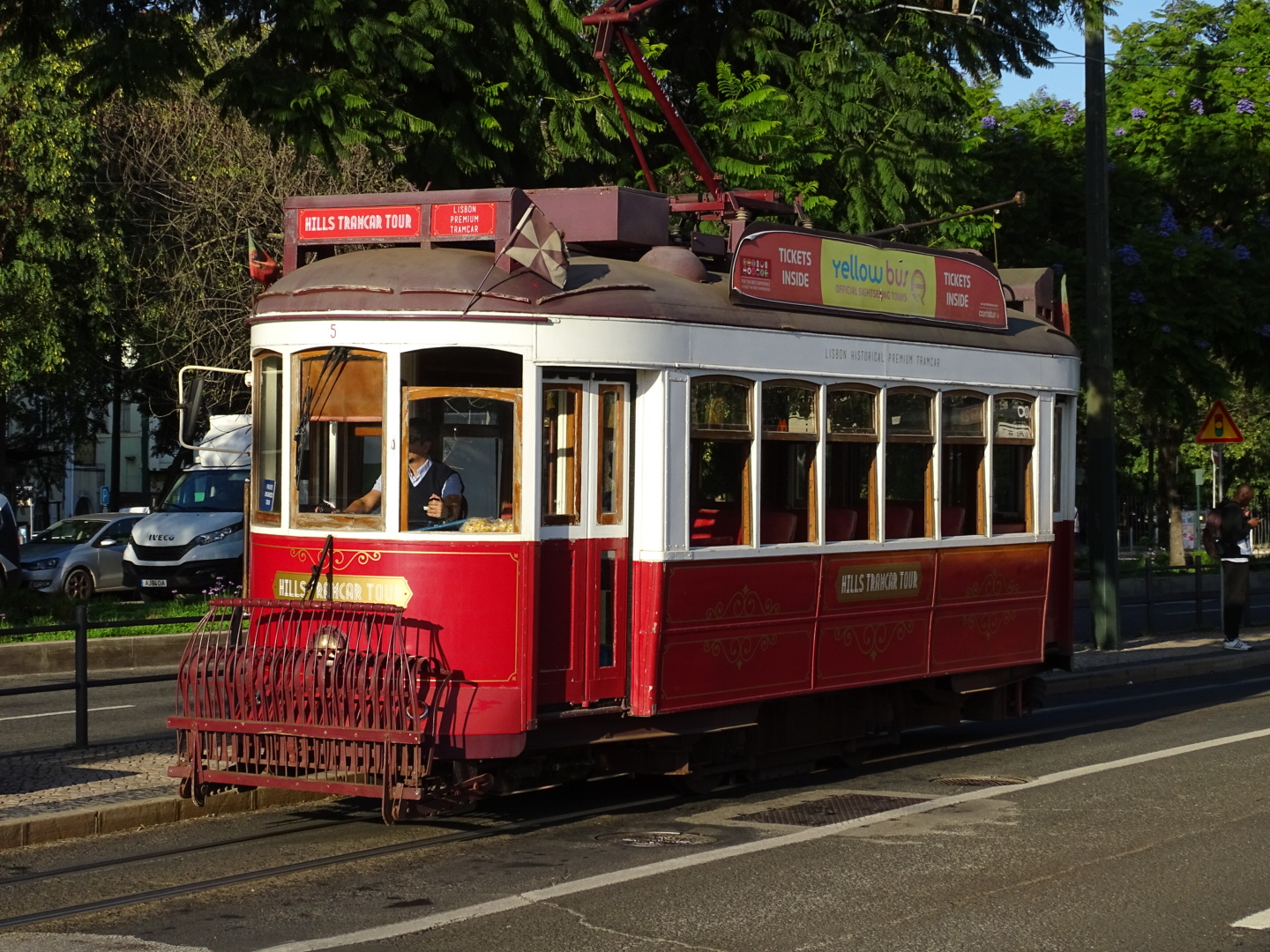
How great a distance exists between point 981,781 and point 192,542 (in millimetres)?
16788

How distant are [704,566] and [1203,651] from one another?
11383 mm

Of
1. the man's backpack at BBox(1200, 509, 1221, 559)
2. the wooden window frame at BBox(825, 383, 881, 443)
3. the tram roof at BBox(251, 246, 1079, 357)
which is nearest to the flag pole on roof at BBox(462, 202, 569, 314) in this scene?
the tram roof at BBox(251, 246, 1079, 357)

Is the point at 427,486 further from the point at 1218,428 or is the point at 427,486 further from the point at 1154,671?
the point at 1218,428

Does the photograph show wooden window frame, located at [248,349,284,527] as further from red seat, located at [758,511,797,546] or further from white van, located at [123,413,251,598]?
white van, located at [123,413,251,598]

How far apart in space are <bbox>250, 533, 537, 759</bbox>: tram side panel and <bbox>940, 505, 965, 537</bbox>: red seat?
3.78 m

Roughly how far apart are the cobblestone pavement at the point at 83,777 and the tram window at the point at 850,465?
432 cm

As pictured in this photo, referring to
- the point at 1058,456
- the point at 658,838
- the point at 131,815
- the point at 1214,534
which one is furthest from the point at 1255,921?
the point at 1214,534

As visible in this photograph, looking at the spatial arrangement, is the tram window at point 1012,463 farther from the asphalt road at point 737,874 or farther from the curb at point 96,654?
the curb at point 96,654

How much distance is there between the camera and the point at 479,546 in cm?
891

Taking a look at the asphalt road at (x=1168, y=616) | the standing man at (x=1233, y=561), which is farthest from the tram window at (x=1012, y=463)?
the asphalt road at (x=1168, y=616)

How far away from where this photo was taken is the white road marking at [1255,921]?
7027mm

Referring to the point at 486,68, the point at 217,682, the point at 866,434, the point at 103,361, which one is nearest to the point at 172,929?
the point at 217,682

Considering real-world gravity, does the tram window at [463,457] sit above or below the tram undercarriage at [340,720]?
above

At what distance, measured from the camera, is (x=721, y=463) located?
9914 mm
